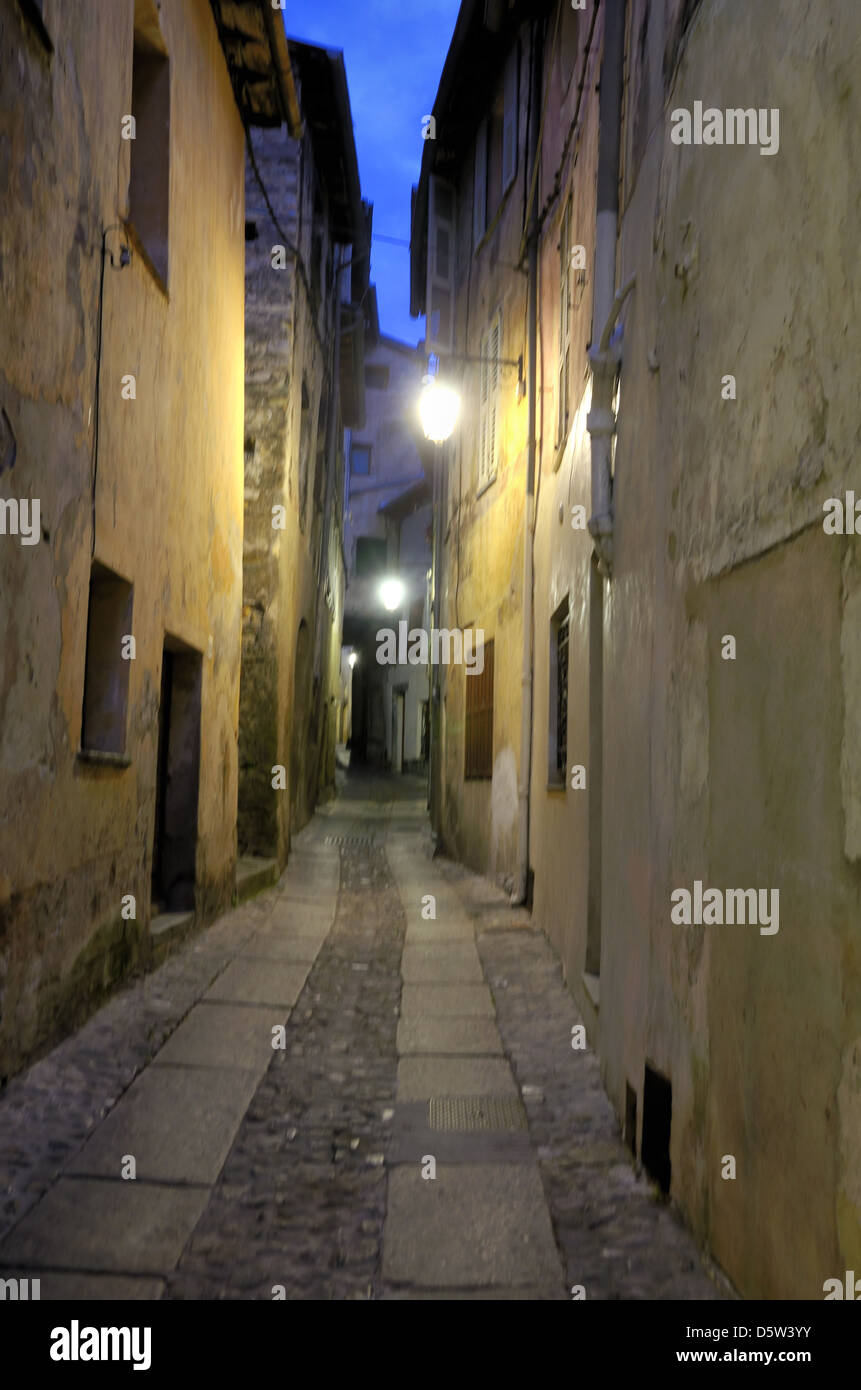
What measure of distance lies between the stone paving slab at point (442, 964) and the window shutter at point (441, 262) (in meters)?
8.97

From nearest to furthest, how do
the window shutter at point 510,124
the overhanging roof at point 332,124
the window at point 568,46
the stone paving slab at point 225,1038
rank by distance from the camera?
the stone paving slab at point 225,1038
the window at point 568,46
the window shutter at point 510,124
the overhanging roof at point 332,124

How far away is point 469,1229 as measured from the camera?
2.93 metres

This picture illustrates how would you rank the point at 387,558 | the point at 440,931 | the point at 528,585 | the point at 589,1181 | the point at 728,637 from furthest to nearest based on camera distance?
the point at 387,558 → the point at 528,585 → the point at 440,931 → the point at 589,1181 → the point at 728,637

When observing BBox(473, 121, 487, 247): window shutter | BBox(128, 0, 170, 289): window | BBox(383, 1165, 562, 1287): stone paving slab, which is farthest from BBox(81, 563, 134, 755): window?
BBox(473, 121, 487, 247): window shutter

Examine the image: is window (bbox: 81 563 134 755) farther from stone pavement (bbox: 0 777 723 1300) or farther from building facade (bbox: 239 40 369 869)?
building facade (bbox: 239 40 369 869)

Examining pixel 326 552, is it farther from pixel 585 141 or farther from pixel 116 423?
pixel 116 423

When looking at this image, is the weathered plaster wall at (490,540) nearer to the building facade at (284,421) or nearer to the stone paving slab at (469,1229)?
the building facade at (284,421)

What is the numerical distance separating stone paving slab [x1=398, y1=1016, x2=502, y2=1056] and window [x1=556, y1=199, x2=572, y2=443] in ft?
12.4

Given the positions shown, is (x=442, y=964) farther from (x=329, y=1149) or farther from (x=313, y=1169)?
(x=313, y=1169)

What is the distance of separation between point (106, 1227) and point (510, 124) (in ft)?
33.9

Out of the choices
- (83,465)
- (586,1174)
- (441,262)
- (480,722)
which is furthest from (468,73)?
(586,1174)

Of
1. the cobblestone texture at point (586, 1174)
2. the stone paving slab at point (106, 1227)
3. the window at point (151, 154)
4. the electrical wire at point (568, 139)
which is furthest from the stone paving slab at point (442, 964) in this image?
the electrical wire at point (568, 139)

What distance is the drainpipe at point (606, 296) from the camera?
4.53 m

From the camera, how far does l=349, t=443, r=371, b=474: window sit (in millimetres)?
34219
